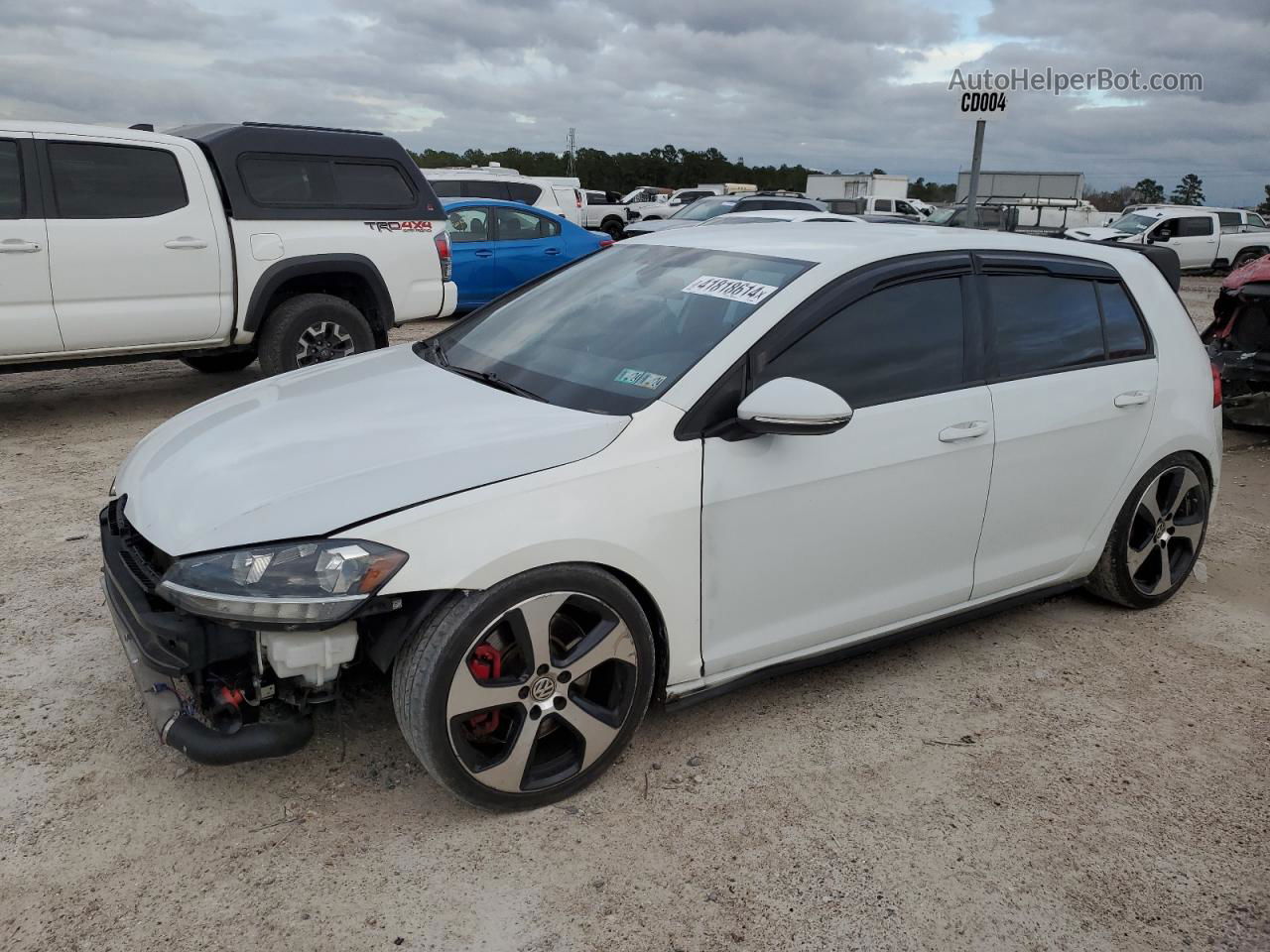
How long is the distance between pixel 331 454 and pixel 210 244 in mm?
4733

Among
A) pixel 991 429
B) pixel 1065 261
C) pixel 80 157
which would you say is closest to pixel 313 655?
pixel 991 429

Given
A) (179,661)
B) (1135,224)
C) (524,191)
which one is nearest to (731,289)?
(179,661)

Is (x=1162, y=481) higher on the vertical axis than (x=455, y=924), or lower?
higher

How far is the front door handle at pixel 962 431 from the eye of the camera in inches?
128

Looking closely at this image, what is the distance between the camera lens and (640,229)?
15453mm

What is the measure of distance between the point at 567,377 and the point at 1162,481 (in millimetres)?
2581

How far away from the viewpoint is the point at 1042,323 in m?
3.64

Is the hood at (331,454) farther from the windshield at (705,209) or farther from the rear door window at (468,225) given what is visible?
the windshield at (705,209)

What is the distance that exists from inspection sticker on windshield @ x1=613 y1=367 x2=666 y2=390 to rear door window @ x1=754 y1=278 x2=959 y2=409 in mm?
295

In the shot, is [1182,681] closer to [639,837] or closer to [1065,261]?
[1065,261]

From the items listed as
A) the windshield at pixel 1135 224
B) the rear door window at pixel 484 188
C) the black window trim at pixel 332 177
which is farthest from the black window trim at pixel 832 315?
the windshield at pixel 1135 224

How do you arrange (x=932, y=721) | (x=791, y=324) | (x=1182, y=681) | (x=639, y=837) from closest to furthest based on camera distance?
(x=639, y=837)
(x=791, y=324)
(x=932, y=721)
(x=1182, y=681)

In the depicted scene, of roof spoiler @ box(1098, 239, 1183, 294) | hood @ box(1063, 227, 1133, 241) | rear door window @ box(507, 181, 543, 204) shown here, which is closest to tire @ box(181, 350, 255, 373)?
roof spoiler @ box(1098, 239, 1183, 294)

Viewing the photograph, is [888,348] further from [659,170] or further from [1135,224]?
[659,170]
